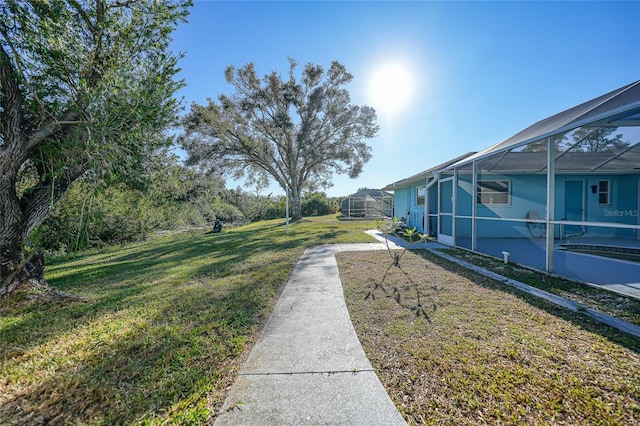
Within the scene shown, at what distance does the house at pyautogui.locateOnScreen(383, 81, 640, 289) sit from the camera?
4.86 m

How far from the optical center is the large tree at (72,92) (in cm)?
312

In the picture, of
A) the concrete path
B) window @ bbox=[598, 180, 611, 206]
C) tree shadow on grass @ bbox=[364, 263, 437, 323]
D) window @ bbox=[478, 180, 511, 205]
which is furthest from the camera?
window @ bbox=[478, 180, 511, 205]

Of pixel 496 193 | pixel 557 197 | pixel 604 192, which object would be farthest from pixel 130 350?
pixel 604 192

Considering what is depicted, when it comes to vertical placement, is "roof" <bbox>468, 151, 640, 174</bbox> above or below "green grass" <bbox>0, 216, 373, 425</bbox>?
above

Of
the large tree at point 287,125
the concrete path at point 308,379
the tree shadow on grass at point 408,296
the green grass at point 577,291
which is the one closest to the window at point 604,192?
the green grass at point 577,291

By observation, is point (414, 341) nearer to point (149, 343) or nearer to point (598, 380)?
point (598, 380)

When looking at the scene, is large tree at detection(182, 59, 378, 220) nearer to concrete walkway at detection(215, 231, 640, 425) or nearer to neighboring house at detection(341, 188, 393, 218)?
neighboring house at detection(341, 188, 393, 218)

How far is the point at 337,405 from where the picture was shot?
172 cm

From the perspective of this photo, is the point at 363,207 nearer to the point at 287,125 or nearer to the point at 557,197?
the point at 287,125

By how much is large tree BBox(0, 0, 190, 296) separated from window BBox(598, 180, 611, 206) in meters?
12.7

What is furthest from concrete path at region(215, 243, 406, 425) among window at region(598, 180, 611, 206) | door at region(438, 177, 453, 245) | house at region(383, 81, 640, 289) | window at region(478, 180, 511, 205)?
window at region(598, 180, 611, 206)

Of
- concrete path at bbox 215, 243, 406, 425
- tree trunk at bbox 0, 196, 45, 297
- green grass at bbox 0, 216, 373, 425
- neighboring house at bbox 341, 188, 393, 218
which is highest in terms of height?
neighboring house at bbox 341, 188, 393, 218

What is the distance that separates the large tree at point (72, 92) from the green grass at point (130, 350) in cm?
127

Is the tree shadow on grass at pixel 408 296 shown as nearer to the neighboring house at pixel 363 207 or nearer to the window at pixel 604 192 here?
the window at pixel 604 192
